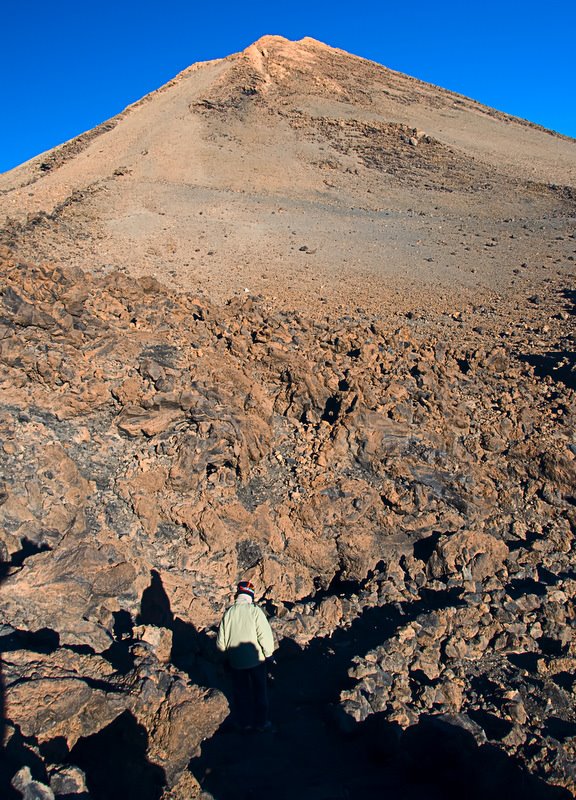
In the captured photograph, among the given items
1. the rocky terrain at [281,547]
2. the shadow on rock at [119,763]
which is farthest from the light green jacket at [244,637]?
the shadow on rock at [119,763]

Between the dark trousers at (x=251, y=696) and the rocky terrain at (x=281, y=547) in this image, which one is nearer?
the rocky terrain at (x=281, y=547)

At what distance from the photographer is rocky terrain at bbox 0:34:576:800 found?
3.16 metres

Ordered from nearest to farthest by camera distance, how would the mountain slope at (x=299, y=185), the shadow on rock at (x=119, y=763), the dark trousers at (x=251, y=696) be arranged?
the shadow on rock at (x=119, y=763) → the dark trousers at (x=251, y=696) → the mountain slope at (x=299, y=185)

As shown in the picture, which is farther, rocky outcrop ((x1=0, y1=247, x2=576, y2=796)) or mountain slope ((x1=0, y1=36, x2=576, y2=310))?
mountain slope ((x1=0, y1=36, x2=576, y2=310))

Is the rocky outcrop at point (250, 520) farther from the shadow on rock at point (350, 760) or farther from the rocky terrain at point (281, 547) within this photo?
the shadow on rock at point (350, 760)

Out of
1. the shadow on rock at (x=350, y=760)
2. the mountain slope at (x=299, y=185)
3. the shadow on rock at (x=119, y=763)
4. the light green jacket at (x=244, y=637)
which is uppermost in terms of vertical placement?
the mountain slope at (x=299, y=185)

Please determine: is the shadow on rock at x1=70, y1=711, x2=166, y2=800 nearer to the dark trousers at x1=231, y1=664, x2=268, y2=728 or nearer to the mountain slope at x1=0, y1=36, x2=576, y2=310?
the dark trousers at x1=231, y1=664, x2=268, y2=728

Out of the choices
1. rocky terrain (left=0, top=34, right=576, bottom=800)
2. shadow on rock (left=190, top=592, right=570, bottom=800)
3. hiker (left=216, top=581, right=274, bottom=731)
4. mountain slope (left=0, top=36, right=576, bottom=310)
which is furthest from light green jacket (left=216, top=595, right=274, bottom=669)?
mountain slope (left=0, top=36, right=576, bottom=310)

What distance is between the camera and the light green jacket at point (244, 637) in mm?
3688

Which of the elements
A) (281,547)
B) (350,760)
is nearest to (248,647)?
(350,760)

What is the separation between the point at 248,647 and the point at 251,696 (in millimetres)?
388

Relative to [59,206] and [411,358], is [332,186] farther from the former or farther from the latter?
[411,358]

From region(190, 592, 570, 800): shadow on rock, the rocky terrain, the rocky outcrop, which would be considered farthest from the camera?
the rocky outcrop

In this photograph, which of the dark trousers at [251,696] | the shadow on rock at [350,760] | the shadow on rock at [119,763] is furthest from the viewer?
the dark trousers at [251,696]
